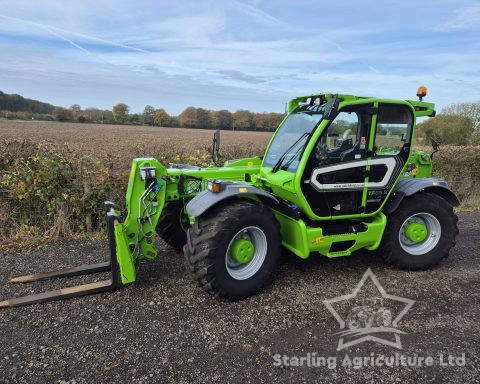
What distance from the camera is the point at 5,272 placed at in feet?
15.5

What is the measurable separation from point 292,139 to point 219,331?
2511 mm

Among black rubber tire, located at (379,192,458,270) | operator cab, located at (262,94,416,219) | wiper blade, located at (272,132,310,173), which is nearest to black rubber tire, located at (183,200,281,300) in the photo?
operator cab, located at (262,94,416,219)

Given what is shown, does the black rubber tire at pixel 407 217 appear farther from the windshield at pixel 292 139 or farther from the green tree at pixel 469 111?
the green tree at pixel 469 111

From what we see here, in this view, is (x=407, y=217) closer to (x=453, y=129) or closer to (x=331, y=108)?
(x=331, y=108)

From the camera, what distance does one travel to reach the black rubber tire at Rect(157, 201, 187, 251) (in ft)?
16.9

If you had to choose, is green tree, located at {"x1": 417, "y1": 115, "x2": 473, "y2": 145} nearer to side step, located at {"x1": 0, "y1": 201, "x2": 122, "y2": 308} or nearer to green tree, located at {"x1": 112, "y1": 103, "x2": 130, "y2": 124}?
side step, located at {"x1": 0, "y1": 201, "x2": 122, "y2": 308}

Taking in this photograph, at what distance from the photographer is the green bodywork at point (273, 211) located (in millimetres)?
4230

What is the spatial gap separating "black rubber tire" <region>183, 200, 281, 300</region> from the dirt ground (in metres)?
0.21

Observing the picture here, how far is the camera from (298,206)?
4570 mm

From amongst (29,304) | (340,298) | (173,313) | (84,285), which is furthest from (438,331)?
(29,304)

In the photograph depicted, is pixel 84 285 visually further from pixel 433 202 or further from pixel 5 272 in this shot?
pixel 433 202

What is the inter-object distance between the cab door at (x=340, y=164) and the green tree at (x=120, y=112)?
4657 cm

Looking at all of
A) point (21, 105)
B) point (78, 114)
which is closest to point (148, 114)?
point (78, 114)

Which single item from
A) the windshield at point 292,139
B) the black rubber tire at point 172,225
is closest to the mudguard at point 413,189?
the windshield at point 292,139
